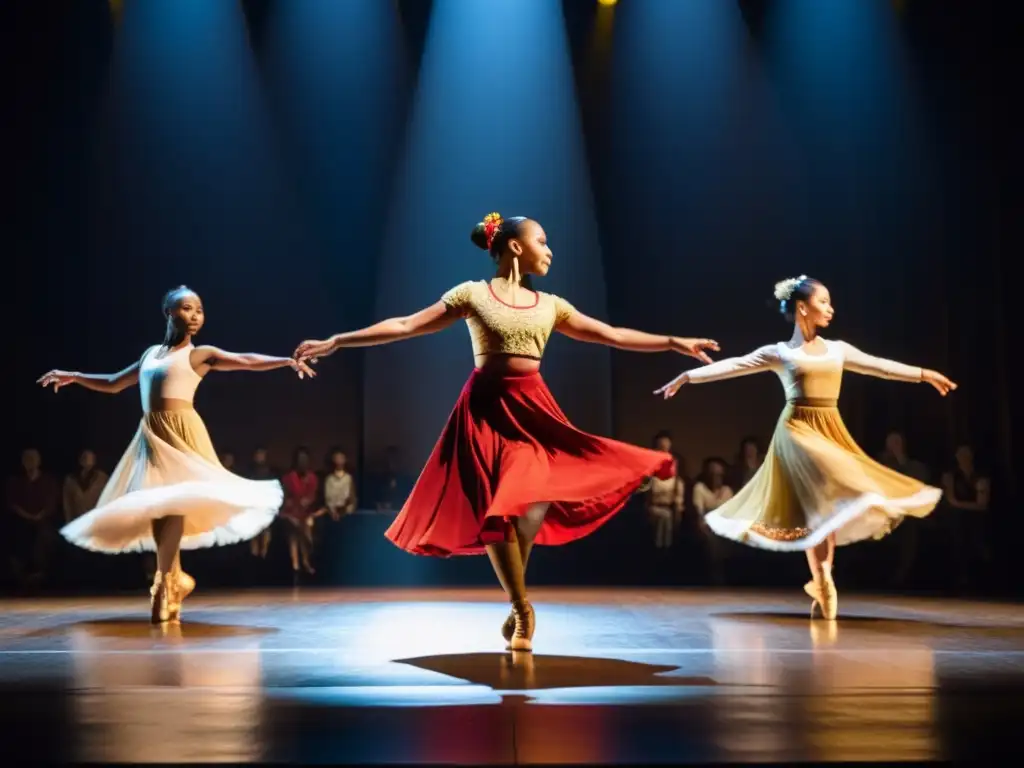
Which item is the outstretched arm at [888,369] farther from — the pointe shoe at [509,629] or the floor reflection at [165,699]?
the floor reflection at [165,699]

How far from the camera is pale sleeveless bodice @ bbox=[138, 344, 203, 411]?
201 inches

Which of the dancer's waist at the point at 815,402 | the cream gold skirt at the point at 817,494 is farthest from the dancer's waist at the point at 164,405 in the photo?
the dancer's waist at the point at 815,402

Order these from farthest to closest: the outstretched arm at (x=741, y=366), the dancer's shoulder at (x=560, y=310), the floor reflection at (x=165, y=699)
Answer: the outstretched arm at (x=741, y=366), the dancer's shoulder at (x=560, y=310), the floor reflection at (x=165, y=699)

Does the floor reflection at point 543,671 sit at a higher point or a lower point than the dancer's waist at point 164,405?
lower

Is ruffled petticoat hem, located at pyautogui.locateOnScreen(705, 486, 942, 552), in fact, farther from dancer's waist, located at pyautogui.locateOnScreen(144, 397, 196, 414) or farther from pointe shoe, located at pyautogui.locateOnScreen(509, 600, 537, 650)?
dancer's waist, located at pyautogui.locateOnScreen(144, 397, 196, 414)

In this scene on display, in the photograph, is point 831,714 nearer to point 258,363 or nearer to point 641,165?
point 258,363

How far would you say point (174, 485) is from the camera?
489 cm

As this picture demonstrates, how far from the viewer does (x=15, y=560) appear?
8.06 m

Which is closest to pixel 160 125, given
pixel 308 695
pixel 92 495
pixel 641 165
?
pixel 92 495

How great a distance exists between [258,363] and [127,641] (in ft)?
4.32

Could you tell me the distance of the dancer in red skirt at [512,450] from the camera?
3.71 metres

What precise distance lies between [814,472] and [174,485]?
2.77 meters

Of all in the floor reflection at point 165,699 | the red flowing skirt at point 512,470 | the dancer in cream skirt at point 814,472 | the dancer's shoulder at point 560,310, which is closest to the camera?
the floor reflection at point 165,699

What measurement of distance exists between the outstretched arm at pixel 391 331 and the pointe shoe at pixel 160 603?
1.61m
